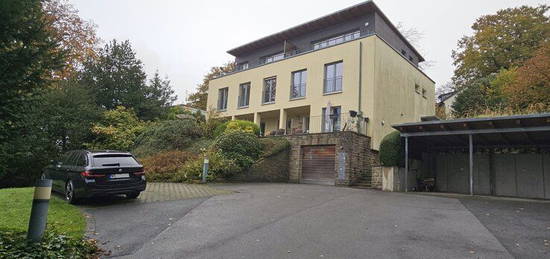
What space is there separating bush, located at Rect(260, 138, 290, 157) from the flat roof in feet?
35.4

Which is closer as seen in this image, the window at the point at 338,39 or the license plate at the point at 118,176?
the license plate at the point at 118,176

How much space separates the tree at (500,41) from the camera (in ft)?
97.5

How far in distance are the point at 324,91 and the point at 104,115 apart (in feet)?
49.8

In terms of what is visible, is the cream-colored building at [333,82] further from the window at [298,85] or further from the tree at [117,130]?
the tree at [117,130]

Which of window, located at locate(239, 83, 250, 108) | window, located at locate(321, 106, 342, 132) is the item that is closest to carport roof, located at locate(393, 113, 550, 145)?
window, located at locate(321, 106, 342, 132)

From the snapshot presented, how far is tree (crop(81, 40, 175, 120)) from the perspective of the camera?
26469 millimetres

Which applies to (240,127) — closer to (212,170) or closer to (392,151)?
(212,170)

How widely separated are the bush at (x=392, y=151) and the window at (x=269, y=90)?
10800mm

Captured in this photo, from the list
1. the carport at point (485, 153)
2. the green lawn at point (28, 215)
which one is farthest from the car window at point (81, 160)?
the carport at point (485, 153)

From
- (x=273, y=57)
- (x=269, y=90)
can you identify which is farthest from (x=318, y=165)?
(x=273, y=57)

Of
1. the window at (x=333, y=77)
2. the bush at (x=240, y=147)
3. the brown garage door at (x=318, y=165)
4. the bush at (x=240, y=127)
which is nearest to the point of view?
the bush at (x=240, y=147)

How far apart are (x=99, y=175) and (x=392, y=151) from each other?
11267 mm

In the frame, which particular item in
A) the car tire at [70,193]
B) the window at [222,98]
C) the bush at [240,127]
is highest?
the window at [222,98]

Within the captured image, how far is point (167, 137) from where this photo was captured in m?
20.6
